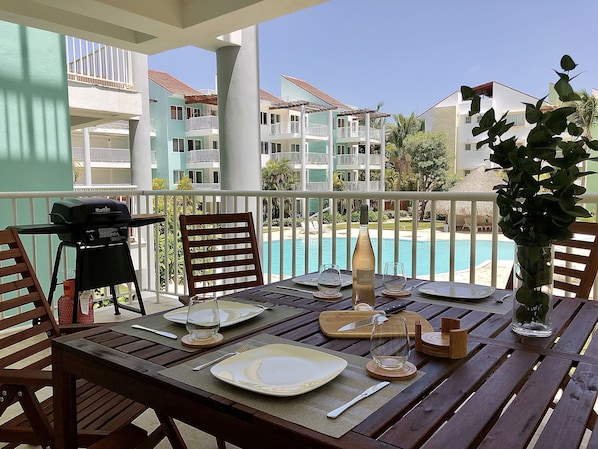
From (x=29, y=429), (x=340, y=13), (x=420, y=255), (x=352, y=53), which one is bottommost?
(x=420, y=255)

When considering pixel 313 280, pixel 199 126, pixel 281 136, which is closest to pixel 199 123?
pixel 199 126

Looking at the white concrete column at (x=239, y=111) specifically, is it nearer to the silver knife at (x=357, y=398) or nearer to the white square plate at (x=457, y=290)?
the white square plate at (x=457, y=290)

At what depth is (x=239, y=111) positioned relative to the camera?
5.33 m

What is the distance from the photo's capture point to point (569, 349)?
1.22 m

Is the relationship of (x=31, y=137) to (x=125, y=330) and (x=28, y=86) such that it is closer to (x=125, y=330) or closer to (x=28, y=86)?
(x=28, y=86)

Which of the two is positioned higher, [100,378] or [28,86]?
[28,86]

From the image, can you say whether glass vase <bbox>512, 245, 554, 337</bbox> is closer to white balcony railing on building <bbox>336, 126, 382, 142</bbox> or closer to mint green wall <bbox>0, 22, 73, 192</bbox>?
mint green wall <bbox>0, 22, 73, 192</bbox>

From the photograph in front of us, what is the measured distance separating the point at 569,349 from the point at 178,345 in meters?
1.02

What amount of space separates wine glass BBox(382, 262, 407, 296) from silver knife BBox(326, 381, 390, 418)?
0.81m

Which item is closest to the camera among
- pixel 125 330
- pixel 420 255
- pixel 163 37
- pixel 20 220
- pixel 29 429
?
pixel 125 330

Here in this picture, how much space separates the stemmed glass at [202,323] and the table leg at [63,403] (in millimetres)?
326

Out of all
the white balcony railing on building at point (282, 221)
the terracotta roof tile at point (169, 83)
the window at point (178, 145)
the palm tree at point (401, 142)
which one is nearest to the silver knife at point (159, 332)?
the white balcony railing on building at point (282, 221)

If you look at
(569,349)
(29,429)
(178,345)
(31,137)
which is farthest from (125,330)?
(31,137)

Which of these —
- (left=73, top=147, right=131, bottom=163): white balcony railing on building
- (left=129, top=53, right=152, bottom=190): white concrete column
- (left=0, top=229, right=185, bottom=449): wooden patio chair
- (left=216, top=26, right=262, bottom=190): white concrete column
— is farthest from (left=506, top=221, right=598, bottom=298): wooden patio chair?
(left=73, top=147, right=131, bottom=163): white balcony railing on building
